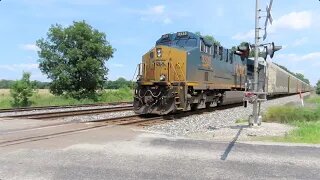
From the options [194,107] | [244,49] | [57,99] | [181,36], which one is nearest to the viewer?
[244,49]

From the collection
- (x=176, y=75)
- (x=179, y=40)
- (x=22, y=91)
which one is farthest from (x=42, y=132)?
(x=22, y=91)

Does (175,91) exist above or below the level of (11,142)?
above

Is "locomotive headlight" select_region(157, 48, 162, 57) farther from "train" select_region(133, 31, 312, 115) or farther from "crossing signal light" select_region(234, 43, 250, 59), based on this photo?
"crossing signal light" select_region(234, 43, 250, 59)

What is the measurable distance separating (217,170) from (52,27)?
1321 inches

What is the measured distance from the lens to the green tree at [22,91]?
2986 cm

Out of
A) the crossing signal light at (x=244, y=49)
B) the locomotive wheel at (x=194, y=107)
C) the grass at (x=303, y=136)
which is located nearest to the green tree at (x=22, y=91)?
the locomotive wheel at (x=194, y=107)

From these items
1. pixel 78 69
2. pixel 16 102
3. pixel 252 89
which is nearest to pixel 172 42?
pixel 252 89

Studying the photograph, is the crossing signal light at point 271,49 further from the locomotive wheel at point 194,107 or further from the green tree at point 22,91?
the green tree at point 22,91

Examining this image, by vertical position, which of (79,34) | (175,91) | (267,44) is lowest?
(175,91)

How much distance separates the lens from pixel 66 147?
8.86 m

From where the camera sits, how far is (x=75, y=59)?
36.4 metres

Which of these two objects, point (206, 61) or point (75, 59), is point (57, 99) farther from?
Result: point (206, 61)

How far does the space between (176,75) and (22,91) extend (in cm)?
1654

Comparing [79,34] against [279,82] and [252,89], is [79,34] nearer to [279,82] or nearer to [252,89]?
[279,82]
